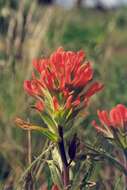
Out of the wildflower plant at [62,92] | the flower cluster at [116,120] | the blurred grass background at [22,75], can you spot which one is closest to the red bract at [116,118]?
the flower cluster at [116,120]

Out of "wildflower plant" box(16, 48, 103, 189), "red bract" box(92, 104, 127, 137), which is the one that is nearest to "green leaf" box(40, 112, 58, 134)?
"wildflower plant" box(16, 48, 103, 189)

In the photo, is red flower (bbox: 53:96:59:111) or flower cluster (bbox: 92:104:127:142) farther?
flower cluster (bbox: 92:104:127:142)

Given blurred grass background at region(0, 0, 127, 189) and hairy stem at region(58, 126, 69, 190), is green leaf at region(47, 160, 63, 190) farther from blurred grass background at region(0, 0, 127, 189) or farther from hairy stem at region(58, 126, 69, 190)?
blurred grass background at region(0, 0, 127, 189)

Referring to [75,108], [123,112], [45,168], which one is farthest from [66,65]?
[45,168]

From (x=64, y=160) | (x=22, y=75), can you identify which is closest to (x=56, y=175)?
(x=64, y=160)

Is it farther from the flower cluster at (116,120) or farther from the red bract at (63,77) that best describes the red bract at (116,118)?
the red bract at (63,77)

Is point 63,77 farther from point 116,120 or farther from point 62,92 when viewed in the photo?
point 116,120

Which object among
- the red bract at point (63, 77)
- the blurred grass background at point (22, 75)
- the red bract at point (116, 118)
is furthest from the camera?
the blurred grass background at point (22, 75)

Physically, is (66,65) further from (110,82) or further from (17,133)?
(110,82)
